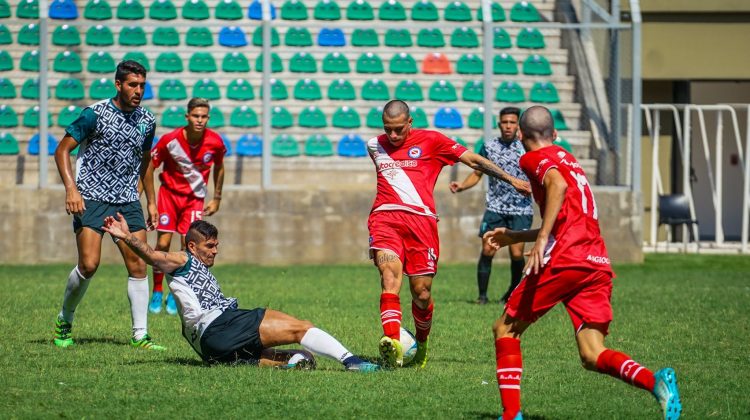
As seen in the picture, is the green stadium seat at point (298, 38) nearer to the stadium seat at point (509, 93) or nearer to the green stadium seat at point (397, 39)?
the green stadium seat at point (397, 39)

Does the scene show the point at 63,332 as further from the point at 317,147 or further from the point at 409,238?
the point at 317,147

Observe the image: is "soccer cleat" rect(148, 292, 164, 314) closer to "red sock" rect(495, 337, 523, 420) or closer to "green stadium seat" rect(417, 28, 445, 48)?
"red sock" rect(495, 337, 523, 420)

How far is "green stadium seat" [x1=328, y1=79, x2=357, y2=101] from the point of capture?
66.8ft

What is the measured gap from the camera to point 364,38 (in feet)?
68.3

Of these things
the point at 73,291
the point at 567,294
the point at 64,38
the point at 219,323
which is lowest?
the point at 219,323

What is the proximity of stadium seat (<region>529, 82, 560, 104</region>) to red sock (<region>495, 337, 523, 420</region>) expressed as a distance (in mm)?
14168

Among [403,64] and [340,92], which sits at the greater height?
[403,64]

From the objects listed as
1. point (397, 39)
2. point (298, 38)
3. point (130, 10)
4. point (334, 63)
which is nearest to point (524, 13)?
point (397, 39)

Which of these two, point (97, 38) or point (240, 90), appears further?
point (97, 38)

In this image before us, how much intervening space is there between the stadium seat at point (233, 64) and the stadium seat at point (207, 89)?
0.42 meters

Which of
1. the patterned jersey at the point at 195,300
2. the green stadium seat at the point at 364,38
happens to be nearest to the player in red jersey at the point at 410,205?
the patterned jersey at the point at 195,300

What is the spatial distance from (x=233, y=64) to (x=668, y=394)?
15.3m

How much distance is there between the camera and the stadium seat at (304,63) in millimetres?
20438

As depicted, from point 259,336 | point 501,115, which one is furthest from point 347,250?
point 259,336
